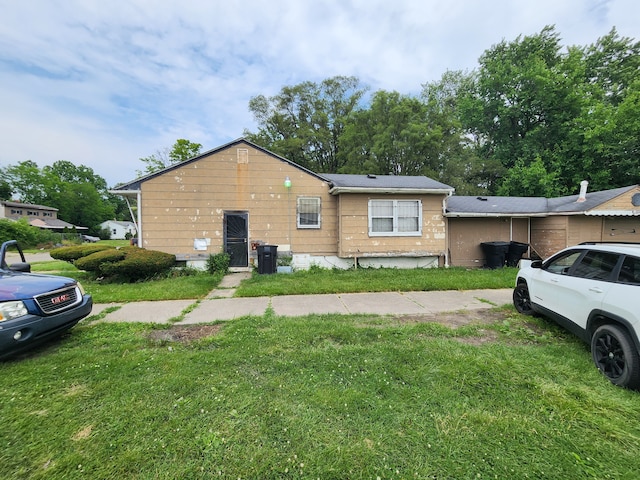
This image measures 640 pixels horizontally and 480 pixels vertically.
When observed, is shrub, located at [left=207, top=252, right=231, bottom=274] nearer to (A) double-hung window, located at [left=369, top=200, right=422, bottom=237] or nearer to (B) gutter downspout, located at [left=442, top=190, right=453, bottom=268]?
(A) double-hung window, located at [left=369, top=200, right=422, bottom=237]

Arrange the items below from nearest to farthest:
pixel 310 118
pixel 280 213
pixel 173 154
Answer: pixel 280 213
pixel 310 118
pixel 173 154

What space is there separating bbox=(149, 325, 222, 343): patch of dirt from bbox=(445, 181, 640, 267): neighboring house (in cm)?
948

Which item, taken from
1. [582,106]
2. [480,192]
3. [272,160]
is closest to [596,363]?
[272,160]

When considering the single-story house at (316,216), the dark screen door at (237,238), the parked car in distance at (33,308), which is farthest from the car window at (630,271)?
the dark screen door at (237,238)

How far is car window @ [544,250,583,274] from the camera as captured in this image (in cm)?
398

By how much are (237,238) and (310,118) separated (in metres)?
21.7

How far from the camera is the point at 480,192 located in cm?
2172

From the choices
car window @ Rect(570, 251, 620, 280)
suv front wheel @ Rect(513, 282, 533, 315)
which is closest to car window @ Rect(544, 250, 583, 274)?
car window @ Rect(570, 251, 620, 280)

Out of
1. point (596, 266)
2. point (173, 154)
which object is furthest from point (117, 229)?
point (596, 266)

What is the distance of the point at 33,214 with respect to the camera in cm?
4369

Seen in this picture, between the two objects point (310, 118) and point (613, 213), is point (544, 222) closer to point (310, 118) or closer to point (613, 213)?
point (613, 213)

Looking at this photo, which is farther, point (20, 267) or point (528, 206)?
point (528, 206)

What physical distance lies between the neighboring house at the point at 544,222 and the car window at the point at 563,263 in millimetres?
6398

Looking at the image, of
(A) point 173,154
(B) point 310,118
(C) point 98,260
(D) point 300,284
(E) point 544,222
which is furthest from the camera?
(A) point 173,154
